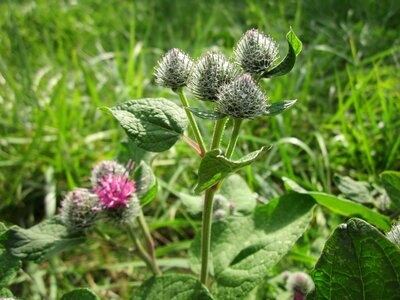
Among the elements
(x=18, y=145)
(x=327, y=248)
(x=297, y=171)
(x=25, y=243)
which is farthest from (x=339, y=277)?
(x=18, y=145)

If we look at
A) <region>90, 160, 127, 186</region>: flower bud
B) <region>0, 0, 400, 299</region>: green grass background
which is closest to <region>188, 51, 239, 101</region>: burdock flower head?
<region>90, 160, 127, 186</region>: flower bud

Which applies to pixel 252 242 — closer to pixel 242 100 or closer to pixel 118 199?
pixel 118 199

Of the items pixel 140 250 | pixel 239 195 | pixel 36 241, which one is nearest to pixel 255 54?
pixel 239 195

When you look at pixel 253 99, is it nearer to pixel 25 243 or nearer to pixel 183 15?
pixel 25 243

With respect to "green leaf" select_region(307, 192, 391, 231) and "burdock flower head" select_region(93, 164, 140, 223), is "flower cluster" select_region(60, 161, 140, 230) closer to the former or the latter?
"burdock flower head" select_region(93, 164, 140, 223)

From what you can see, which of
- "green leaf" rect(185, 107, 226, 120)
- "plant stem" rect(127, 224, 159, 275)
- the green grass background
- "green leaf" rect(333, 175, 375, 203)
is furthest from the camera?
the green grass background

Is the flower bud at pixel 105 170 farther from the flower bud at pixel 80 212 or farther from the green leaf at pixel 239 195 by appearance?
the green leaf at pixel 239 195

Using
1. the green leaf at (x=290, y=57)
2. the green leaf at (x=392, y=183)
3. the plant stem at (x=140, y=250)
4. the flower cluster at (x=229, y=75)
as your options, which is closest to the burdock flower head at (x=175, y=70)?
the flower cluster at (x=229, y=75)
